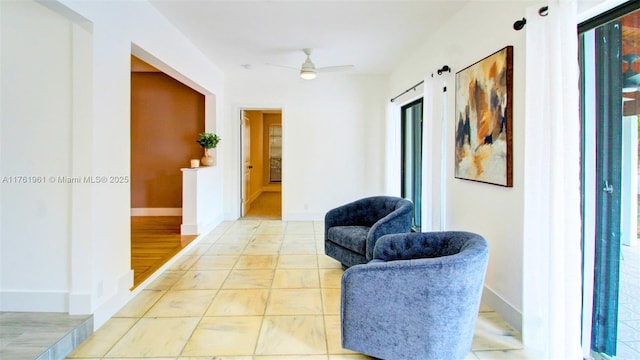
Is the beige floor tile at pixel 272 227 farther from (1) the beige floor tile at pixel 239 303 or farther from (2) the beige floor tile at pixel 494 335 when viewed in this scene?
(2) the beige floor tile at pixel 494 335

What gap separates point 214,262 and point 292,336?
1.89m

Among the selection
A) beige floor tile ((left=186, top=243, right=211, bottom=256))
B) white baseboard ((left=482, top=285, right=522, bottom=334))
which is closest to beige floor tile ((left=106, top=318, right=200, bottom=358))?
beige floor tile ((left=186, top=243, right=211, bottom=256))

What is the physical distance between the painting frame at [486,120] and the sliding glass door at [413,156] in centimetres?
180

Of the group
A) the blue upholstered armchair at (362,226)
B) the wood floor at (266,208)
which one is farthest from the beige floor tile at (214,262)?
the wood floor at (266,208)

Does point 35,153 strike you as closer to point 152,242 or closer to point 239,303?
point 239,303

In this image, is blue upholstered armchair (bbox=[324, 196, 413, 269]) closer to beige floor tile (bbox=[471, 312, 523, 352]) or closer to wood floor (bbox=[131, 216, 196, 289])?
beige floor tile (bbox=[471, 312, 523, 352])

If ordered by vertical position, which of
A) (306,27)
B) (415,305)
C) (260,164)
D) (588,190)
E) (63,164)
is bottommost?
(415,305)

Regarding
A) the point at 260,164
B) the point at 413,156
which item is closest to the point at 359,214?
the point at 413,156

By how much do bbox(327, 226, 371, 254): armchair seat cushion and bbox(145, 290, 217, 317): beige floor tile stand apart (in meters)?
1.30

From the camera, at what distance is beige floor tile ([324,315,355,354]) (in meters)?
2.18

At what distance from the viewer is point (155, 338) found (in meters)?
2.32

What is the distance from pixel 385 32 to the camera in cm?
397

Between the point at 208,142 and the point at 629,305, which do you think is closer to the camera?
the point at 629,305

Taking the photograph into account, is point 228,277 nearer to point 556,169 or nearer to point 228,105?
point 556,169
